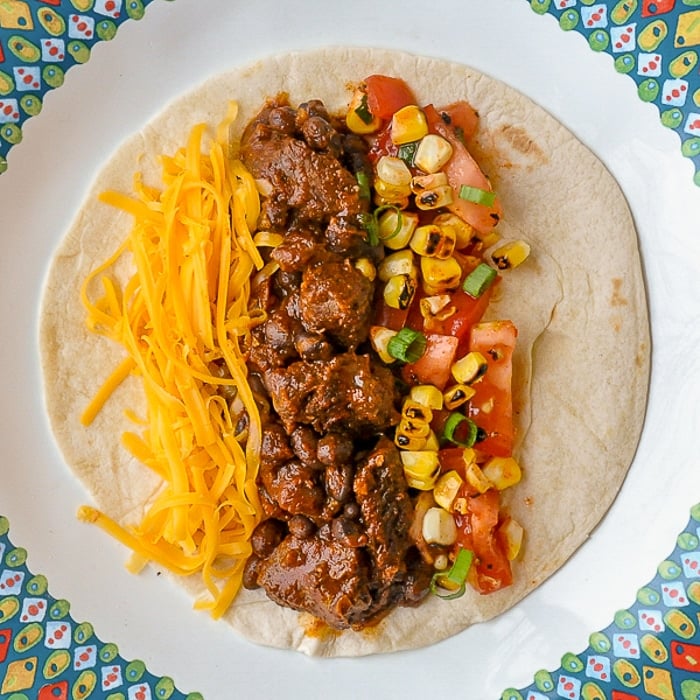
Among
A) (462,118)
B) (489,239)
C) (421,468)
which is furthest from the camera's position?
(462,118)

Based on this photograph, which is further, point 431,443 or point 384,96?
point 384,96

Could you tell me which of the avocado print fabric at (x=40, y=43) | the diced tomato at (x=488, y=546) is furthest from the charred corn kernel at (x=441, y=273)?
the avocado print fabric at (x=40, y=43)

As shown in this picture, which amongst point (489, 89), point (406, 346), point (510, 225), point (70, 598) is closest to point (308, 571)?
point (406, 346)

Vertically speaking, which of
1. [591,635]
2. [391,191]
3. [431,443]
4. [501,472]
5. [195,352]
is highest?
[391,191]

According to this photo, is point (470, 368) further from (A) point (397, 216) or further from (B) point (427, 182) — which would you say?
(B) point (427, 182)

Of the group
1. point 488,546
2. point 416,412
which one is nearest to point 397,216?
point 416,412

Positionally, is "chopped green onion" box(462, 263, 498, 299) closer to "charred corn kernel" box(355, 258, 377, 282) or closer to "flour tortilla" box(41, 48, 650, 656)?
"flour tortilla" box(41, 48, 650, 656)

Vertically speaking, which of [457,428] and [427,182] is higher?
[427,182]
